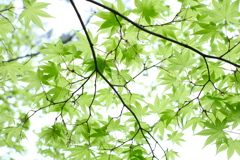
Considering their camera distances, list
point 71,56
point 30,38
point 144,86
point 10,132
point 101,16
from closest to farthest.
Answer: point 101,16, point 71,56, point 10,132, point 30,38, point 144,86

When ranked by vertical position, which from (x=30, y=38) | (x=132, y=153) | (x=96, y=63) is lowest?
(x=132, y=153)

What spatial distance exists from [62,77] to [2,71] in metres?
0.35

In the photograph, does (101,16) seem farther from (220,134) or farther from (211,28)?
(220,134)

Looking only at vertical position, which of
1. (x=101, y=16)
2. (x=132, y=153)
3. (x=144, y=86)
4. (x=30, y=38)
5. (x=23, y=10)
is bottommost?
(x=132, y=153)

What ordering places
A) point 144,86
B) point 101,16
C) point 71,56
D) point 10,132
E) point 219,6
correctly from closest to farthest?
point 101,16, point 219,6, point 71,56, point 10,132, point 144,86

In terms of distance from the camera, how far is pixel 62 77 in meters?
1.31

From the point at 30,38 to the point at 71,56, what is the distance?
4.39 meters

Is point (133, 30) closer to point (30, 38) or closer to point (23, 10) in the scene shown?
point (23, 10)

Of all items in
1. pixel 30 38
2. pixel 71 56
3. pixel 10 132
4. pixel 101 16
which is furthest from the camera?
pixel 30 38

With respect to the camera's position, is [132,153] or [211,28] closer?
[211,28]

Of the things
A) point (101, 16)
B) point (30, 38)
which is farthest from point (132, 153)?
point (30, 38)

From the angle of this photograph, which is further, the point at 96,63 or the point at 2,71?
the point at 2,71

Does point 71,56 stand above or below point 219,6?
below

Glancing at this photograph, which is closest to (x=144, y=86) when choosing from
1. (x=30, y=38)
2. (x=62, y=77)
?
(x=30, y=38)
